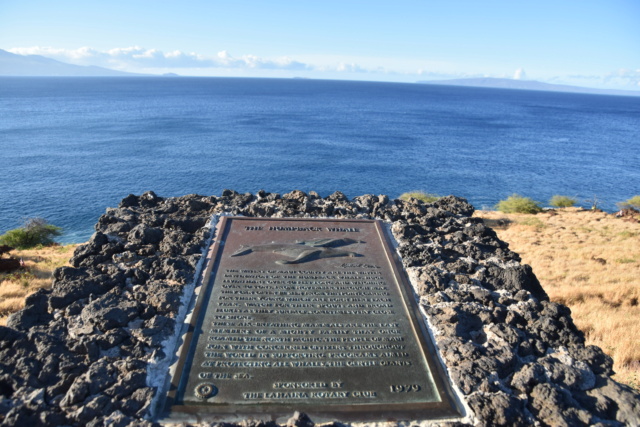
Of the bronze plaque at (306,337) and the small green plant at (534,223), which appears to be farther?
the small green plant at (534,223)

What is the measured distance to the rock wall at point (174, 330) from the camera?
11.0ft

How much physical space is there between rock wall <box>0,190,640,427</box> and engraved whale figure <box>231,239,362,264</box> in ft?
2.27

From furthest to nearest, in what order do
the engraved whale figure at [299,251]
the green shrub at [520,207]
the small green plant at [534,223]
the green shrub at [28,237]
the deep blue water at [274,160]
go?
the deep blue water at [274,160] < the green shrub at [520,207] < the small green plant at [534,223] < the green shrub at [28,237] < the engraved whale figure at [299,251]

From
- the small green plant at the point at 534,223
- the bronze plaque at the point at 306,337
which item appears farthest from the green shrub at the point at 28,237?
the small green plant at the point at 534,223

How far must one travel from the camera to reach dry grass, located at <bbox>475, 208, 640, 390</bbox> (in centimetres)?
678

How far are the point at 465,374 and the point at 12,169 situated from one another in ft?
126

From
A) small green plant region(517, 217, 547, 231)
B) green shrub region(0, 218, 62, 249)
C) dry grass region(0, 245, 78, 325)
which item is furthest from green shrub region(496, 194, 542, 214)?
green shrub region(0, 218, 62, 249)

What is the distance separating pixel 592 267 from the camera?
472 inches

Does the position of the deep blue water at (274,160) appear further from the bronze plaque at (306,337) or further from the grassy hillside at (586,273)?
the bronze plaque at (306,337)

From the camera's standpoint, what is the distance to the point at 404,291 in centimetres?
473

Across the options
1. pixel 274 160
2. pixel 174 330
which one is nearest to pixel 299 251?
pixel 174 330

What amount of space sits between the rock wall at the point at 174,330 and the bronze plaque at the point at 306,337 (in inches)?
10.1

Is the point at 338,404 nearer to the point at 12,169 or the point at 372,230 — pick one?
the point at 372,230

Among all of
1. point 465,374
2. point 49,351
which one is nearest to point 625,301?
point 465,374
